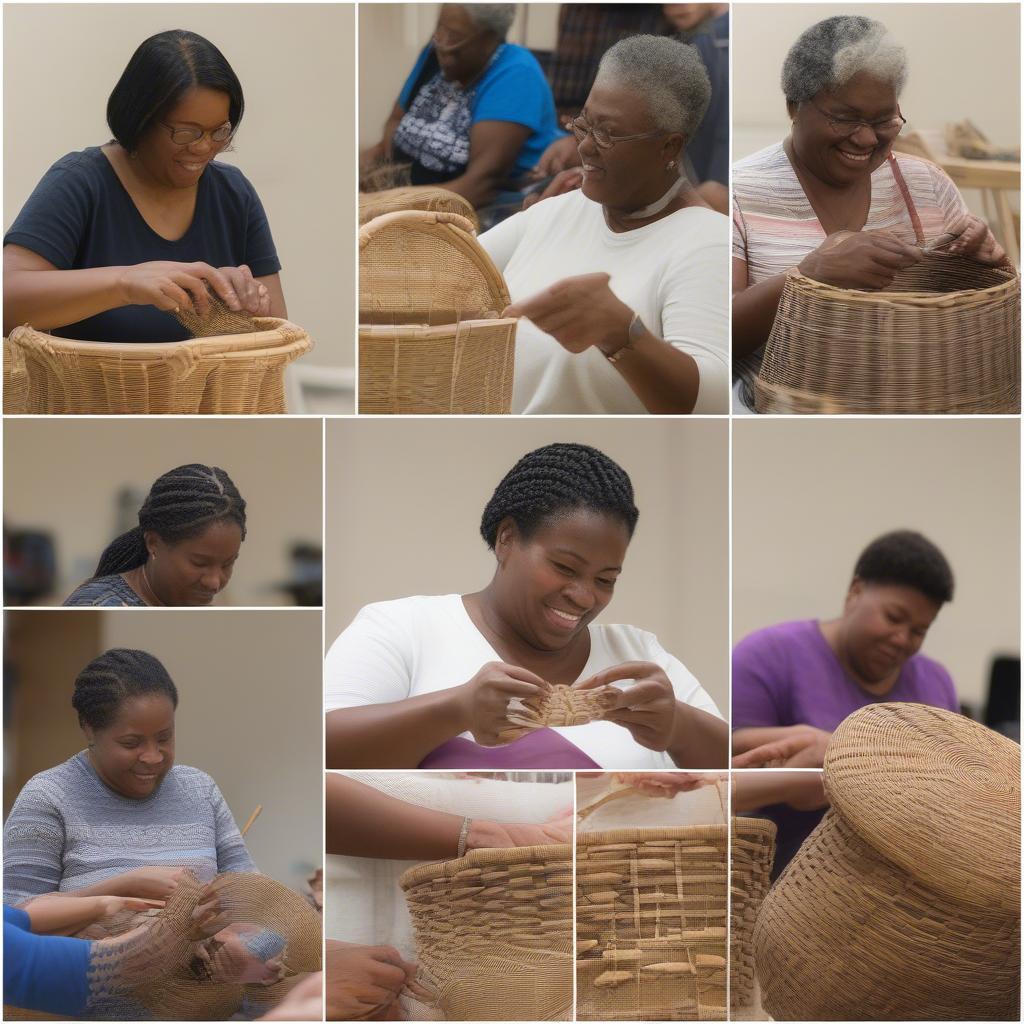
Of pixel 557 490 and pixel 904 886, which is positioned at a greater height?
pixel 557 490

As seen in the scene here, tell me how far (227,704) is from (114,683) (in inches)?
8.0

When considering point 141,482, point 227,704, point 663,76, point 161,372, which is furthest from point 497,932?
point 663,76

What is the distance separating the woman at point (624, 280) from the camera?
8.18 ft

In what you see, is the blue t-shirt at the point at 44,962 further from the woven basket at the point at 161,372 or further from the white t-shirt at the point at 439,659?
the woven basket at the point at 161,372

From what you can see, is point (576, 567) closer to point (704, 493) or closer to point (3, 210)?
point (704, 493)

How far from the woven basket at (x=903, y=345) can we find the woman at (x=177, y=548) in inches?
38.3

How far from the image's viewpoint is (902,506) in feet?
8.31

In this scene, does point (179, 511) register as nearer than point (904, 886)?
No

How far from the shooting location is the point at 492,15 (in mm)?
2463

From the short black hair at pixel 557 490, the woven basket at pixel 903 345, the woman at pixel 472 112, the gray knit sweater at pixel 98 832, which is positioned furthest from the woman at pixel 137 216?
the woven basket at pixel 903 345

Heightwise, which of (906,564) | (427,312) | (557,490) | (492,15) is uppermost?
(492,15)

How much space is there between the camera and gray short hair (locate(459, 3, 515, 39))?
8.08ft

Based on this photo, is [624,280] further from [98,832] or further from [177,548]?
[98,832]

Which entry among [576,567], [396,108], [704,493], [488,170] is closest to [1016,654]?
[704,493]
